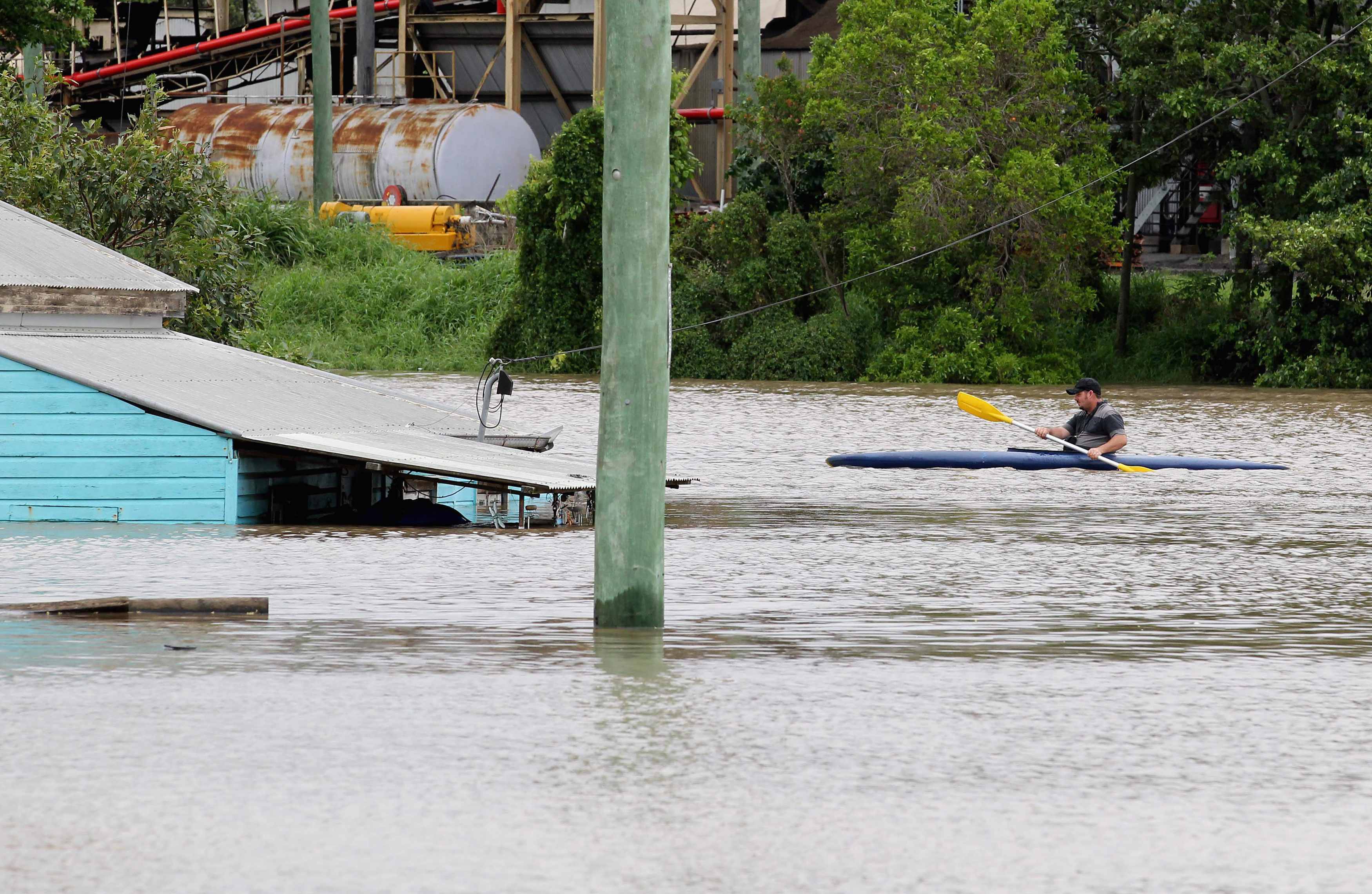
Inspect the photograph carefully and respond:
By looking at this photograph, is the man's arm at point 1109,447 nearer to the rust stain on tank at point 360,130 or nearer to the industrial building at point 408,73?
the industrial building at point 408,73

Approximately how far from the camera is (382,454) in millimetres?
15773

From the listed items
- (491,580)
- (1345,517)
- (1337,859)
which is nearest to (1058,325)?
(1345,517)

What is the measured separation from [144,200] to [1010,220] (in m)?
18.2

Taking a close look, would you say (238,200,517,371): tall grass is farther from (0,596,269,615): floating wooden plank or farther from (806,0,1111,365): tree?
→ (0,596,269,615): floating wooden plank

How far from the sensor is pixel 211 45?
2312 inches

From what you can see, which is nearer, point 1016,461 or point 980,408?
point 1016,461

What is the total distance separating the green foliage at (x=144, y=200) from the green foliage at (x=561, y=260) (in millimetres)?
16245

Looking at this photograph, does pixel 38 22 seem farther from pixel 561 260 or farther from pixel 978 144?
pixel 978 144

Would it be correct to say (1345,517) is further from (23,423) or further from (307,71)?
(307,71)

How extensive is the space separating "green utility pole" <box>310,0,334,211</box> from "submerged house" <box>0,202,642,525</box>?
86.0 feet

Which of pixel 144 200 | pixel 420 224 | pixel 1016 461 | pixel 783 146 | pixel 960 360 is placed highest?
pixel 783 146

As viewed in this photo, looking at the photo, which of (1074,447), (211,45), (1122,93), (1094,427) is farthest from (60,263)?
(211,45)

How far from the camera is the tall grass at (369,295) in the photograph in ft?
152

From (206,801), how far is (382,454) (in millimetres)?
8939
